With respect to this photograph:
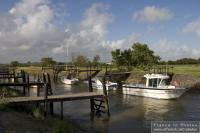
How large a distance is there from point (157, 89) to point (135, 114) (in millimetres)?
13459

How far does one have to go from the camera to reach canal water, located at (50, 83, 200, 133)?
24783 mm

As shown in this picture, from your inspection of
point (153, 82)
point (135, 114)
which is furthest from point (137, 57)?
point (135, 114)

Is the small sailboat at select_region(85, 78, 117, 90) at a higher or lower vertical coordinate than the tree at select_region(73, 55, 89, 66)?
lower

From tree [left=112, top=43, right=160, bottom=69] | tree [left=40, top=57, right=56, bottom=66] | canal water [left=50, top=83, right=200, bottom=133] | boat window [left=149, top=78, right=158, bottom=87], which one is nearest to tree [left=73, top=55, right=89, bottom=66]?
tree [left=40, top=57, right=56, bottom=66]

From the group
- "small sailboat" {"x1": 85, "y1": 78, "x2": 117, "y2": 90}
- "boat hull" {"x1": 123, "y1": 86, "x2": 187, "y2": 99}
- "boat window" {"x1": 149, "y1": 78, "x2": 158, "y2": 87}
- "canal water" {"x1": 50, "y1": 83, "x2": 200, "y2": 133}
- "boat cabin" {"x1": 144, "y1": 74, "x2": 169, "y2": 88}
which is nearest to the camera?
"canal water" {"x1": 50, "y1": 83, "x2": 200, "y2": 133}

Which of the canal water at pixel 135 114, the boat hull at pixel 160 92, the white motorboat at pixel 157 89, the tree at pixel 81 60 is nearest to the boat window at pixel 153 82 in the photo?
the white motorboat at pixel 157 89

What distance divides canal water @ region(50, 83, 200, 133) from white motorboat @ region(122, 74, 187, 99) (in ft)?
3.89

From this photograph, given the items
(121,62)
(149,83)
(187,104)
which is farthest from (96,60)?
(187,104)

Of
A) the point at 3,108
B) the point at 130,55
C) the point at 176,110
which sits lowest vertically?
the point at 176,110

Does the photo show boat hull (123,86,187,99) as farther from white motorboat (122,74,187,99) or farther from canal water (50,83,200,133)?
canal water (50,83,200,133)

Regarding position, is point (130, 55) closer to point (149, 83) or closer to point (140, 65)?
point (140, 65)

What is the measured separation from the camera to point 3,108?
20.8 m

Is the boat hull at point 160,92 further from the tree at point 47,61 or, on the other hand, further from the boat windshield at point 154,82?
the tree at point 47,61

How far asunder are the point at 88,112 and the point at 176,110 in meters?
9.88
